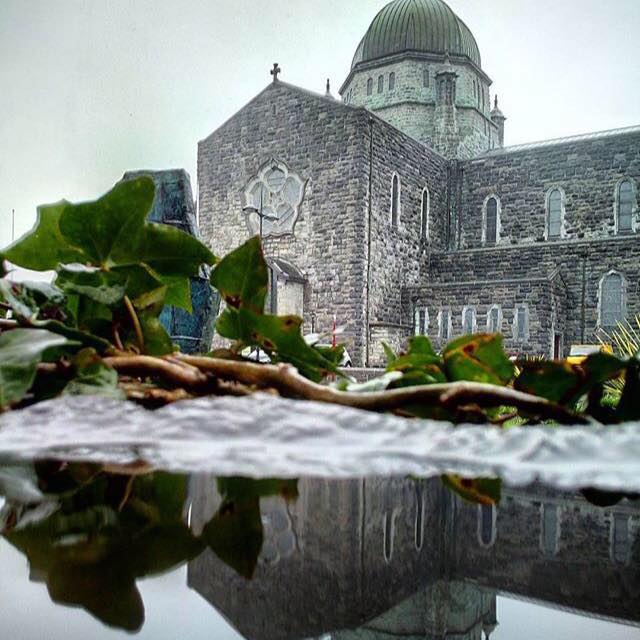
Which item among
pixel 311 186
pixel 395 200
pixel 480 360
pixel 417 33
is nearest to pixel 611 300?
pixel 395 200

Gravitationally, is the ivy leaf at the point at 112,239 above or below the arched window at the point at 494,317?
above

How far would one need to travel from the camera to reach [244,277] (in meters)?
0.31

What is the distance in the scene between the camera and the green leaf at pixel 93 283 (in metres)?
0.27

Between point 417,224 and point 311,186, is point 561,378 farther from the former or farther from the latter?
point 417,224

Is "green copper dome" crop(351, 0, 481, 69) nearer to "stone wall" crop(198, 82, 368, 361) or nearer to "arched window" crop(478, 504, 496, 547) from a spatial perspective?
"stone wall" crop(198, 82, 368, 361)

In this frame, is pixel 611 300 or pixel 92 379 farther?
pixel 611 300

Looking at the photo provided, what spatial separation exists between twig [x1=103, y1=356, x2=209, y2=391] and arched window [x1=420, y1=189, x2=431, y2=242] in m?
13.1

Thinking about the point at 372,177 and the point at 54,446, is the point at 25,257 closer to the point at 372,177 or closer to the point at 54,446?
the point at 54,446

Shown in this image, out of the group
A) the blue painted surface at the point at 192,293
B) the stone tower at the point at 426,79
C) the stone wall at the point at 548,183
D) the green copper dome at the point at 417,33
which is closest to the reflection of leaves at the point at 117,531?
the blue painted surface at the point at 192,293

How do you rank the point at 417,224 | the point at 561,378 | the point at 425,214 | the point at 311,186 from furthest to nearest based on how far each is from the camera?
the point at 425,214 < the point at 417,224 < the point at 311,186 < the point at 561,378

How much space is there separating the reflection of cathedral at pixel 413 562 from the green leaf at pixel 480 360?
0.11 meters

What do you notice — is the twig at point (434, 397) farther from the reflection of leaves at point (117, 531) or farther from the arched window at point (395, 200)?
the arched window at point (395, 200)

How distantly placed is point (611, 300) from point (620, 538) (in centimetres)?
1290

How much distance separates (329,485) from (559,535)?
53 millimetres
